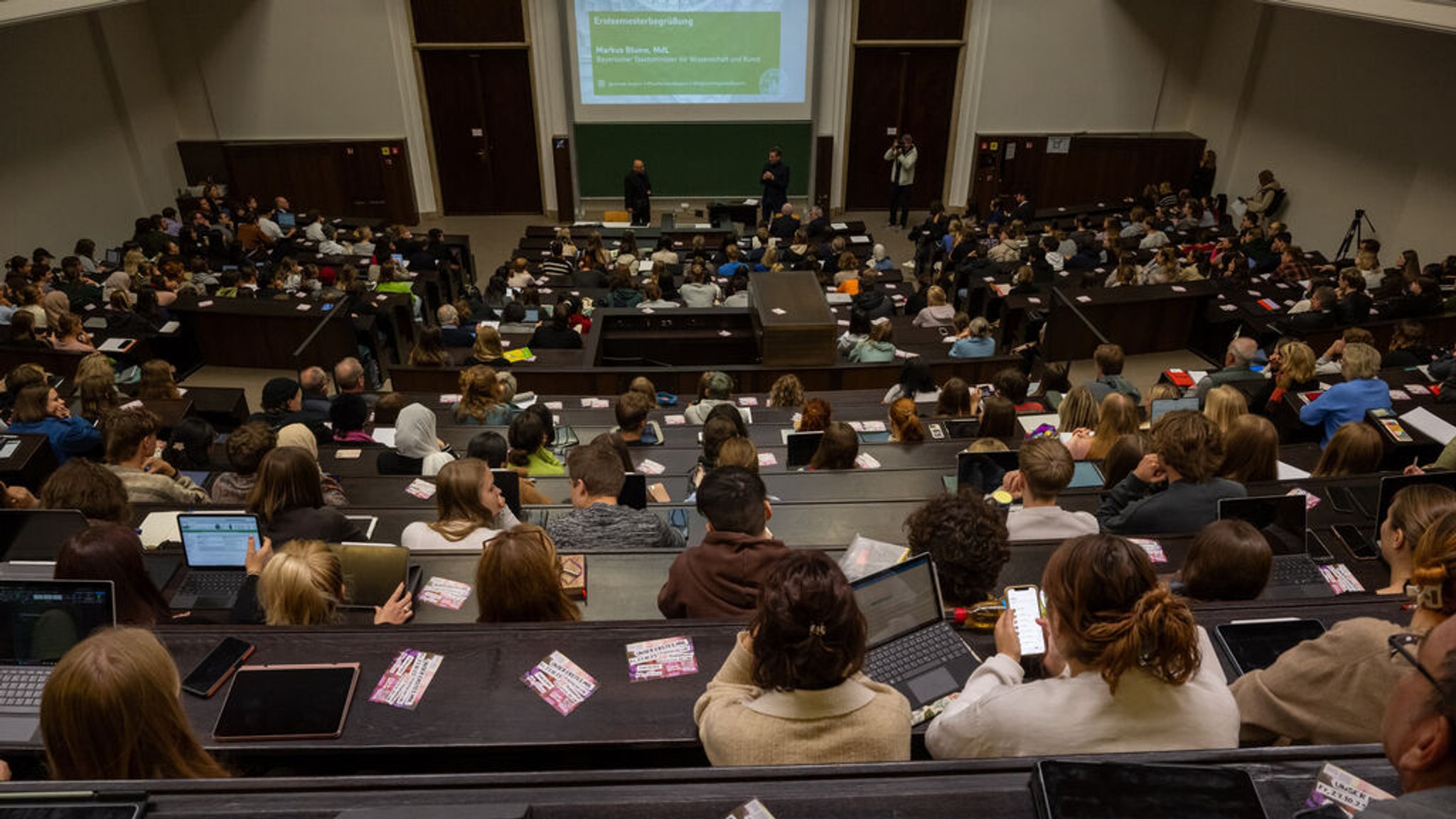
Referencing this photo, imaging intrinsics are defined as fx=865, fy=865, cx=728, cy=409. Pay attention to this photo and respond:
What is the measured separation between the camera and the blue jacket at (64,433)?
19.6 feet

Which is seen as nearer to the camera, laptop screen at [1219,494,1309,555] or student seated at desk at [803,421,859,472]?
laptop screen at [1219,494,1309,555]

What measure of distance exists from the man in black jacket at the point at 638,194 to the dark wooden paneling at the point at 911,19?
4238mm

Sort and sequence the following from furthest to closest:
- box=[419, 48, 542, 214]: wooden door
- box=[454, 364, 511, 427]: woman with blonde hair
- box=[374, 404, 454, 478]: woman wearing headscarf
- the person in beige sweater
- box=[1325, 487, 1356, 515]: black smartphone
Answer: box=[419, 48, 542, 214]: wooden door → box=[454, 364, 511, 427]: woman with blonde hair → box=[374, 404, 454, 478]: woman wearing headscarf → box=[1325, 487, 1356, 515]: black smartphone → the person in beige sweater

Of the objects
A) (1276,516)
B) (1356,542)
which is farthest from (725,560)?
(1356,542)

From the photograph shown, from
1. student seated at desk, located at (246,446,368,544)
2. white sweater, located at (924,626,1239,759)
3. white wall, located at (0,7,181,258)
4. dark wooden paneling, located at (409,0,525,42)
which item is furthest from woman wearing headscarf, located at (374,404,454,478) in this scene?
dark wooden paneling, located at (409,0,525,42)

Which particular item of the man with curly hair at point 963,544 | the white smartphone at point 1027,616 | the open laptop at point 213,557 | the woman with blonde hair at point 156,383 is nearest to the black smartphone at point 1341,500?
the man with curly hair at point 963,544

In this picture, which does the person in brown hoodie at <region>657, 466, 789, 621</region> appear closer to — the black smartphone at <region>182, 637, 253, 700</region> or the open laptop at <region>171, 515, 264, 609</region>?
the black smartphone at <region>182, 637, 253, 700</region>

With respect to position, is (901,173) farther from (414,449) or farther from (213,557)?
(213,557)

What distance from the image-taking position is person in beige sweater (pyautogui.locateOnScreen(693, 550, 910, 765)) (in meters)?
1.99

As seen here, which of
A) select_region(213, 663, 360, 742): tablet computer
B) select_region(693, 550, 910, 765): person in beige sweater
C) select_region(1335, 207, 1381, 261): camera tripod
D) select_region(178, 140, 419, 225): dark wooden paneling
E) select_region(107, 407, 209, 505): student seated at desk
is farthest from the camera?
select_region(178, 140, 419, 225): dark wooden paneling

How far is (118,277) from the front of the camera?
32.8 ft

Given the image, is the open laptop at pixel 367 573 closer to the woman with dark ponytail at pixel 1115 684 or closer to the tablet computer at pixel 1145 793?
the woman with dark ponytail at pixel 1115 684

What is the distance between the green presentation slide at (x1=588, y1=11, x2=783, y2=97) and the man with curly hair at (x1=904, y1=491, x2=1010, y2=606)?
1288cm

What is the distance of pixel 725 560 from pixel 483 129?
13.6 m
